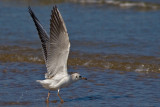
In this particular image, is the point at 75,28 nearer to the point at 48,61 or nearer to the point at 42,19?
the point at 42,19

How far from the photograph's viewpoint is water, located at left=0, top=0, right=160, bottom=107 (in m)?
6.51

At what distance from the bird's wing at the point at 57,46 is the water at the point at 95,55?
0.51 meters

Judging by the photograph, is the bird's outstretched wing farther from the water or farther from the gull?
the water

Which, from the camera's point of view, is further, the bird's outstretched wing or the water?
the water

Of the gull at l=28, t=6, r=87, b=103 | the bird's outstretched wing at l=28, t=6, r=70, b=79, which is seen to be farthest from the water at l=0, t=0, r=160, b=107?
the bird's outstretched wing at l=28, t=6, r=70, b=79

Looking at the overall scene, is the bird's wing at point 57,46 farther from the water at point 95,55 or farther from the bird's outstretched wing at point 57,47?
the water at point 95,55

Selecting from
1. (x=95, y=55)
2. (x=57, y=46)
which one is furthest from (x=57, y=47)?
(x=95, y=55)

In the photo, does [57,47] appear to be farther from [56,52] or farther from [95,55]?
[95,55]

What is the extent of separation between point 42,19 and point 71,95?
21.9ft

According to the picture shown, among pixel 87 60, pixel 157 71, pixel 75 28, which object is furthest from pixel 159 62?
pixel 75 28

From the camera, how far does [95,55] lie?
30.4ft

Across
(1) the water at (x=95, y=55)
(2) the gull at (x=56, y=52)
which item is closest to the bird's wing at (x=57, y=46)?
(2) the gull at (x=56, y=52)

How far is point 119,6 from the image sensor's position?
15695 millimetres

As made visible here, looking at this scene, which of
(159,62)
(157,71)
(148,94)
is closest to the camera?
(148,94)
